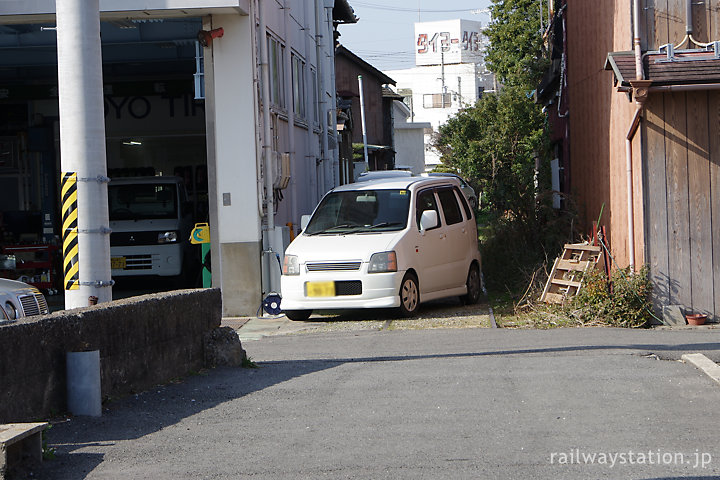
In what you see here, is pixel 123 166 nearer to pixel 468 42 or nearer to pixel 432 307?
pixel 432 307

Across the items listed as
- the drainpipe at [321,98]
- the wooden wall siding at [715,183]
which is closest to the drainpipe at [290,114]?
the drainpipe at [321,98]

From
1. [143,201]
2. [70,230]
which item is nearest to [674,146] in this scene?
[70,230]

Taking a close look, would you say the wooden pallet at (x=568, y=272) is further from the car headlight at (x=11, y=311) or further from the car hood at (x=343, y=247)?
the car headlight at (x=11, y=311)

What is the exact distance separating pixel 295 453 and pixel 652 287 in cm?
750

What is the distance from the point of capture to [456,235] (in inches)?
558

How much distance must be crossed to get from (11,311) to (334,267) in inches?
199

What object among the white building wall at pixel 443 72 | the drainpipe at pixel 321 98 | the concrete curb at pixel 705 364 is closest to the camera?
the concrete curb at pixel 705 364

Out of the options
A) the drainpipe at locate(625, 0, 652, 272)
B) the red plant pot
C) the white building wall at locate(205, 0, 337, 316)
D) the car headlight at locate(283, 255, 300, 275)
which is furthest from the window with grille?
the red plant pot

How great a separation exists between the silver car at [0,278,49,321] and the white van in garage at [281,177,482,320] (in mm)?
4271

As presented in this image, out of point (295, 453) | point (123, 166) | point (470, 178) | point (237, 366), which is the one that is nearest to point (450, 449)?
point (295, 453)

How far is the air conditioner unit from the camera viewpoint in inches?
617

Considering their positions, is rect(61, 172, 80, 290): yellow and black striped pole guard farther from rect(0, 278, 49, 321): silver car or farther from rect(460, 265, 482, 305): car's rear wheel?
rect(460, 265, 482, 305): car's rear wheel

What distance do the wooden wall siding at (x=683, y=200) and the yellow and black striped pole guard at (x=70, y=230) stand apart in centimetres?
714

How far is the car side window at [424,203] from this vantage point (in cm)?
1344
